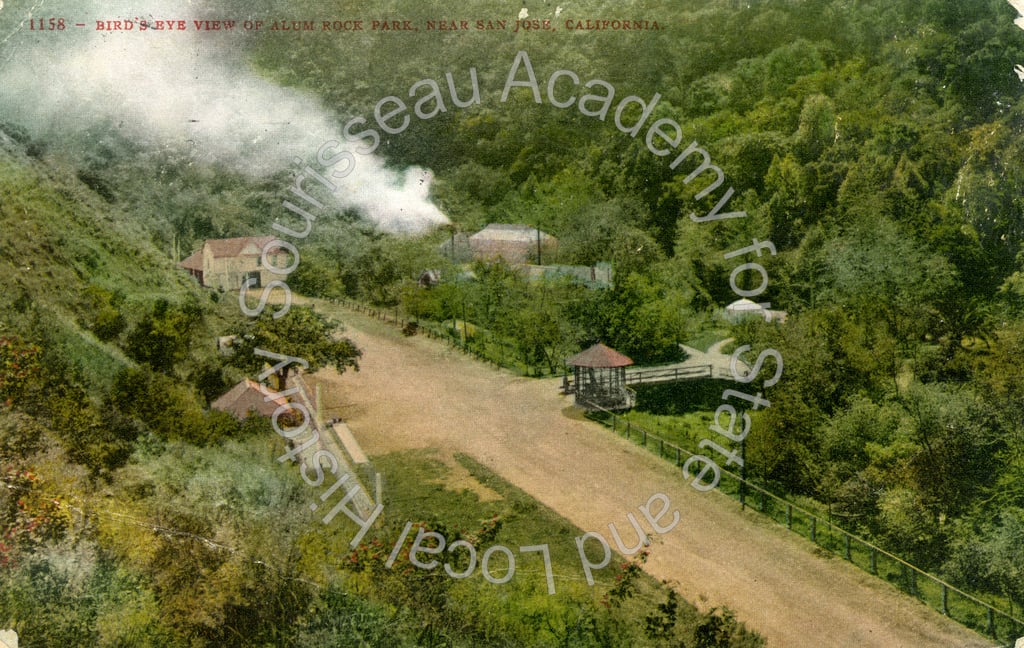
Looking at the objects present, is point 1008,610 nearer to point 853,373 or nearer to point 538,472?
point 853,373

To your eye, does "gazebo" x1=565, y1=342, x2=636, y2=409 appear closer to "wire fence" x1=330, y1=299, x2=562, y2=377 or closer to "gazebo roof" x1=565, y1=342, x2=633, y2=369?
"gazebo roof" x1=565, y1=342, x2=633, y2=369

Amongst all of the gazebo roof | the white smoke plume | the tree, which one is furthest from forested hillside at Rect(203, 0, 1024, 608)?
the white smoke plume

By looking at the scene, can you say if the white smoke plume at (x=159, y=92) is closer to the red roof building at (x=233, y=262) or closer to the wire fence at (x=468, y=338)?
the red roof building at (x=233, y=262)

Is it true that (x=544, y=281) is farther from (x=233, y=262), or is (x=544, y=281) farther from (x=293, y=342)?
(x=233, y=262)

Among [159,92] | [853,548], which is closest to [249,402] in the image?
[159,92]

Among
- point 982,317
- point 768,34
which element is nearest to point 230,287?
point 768,34
